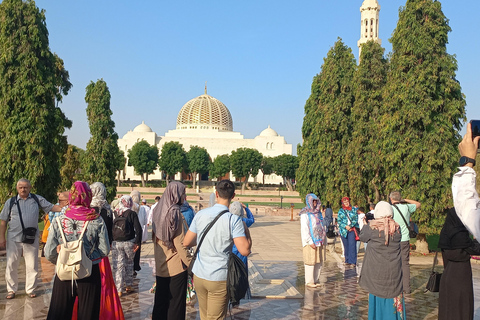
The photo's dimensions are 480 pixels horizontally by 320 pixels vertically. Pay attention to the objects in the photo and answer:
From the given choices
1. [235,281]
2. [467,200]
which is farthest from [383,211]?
[235,281]

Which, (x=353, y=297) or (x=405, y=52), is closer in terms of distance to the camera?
(x=353, y=297)

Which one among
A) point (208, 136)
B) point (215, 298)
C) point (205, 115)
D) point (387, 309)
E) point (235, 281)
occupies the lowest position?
point (387, 309)

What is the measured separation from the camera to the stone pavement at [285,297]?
534 cm

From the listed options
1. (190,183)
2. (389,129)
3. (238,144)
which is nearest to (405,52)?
(389,129)

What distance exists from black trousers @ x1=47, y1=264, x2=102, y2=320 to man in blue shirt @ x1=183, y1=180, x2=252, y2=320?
95cm

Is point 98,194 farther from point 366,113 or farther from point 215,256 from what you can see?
point 366,113

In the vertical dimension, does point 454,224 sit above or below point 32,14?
below

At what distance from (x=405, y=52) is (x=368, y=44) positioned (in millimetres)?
2474

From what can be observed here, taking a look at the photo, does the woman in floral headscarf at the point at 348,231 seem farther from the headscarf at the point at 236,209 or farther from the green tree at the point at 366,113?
the green tree at the point at 366,113

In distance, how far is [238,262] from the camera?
11.4 ft

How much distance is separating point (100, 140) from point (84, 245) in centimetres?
1642

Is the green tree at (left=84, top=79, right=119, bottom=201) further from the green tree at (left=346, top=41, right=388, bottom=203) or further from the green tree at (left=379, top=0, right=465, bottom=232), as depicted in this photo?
the green tree at (left=379, top=0, right=465, bottom=232)

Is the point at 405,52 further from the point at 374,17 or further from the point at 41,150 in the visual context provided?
the point at 374,17

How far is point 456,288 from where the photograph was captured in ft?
12.0
